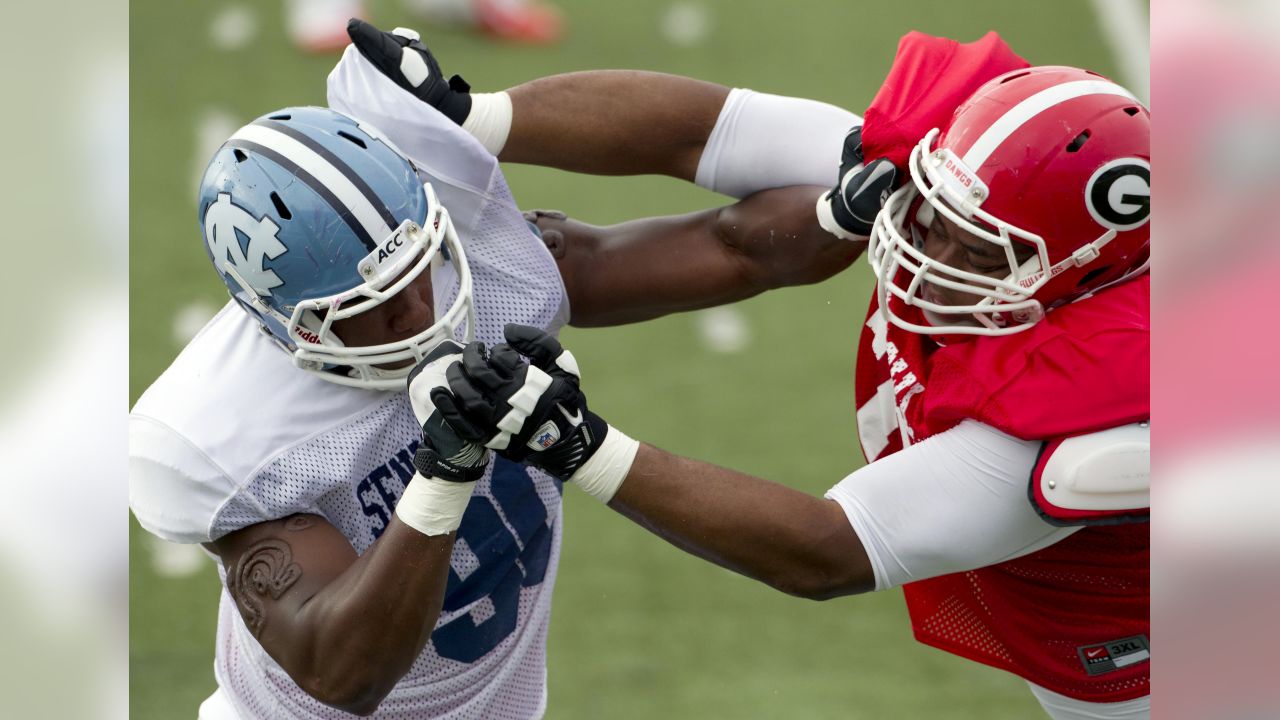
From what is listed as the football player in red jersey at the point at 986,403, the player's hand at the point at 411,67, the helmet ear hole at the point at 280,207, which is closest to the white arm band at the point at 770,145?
the football player in red jersey at the point at 986,403

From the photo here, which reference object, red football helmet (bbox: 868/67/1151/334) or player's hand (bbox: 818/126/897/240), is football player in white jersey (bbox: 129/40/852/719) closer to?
player's hand (bbox: 818/126/897/240)

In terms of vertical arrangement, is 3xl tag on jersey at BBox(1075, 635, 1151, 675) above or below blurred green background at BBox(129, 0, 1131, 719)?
above

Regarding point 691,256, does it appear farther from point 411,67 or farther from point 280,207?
point 280,207

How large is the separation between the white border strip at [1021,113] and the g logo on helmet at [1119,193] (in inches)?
5.3

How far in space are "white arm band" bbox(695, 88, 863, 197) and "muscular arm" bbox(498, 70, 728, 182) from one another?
35mm

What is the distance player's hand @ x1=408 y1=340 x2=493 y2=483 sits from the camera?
6.28ft

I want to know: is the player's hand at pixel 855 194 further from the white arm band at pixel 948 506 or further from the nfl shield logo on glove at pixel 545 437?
the nfl shield logo on glove at pixel 545 437

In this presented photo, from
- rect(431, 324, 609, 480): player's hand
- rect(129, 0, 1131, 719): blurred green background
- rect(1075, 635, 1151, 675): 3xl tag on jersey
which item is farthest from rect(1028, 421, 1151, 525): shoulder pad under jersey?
rect(129, 0, 1131, 719): blurred green background

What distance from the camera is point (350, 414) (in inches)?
85.5
